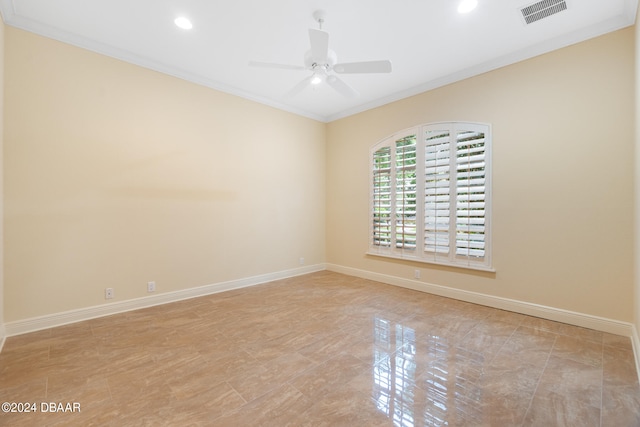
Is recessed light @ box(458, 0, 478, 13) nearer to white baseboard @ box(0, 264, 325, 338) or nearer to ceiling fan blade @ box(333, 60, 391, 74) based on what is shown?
ceiling fan blade @ box(333, 60, 391, 74)

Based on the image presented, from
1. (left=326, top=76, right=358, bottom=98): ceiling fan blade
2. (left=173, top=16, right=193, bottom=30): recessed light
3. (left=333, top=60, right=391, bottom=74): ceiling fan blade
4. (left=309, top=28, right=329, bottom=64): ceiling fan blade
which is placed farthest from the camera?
(left=326, top=76, right=358, bottom=98): ceiling fan blade

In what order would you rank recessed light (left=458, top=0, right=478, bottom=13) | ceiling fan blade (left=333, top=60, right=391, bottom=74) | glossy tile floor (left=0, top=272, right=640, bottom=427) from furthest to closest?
ceiling fan blade (left=333, top=60, right=391, bottom=74)
recessed light (left=458, top=0, right=478, bottom=13)
glossy tile floor (left=0, top=272, right=640, bottom=427)

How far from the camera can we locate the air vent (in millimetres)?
2486

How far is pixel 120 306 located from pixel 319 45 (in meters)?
3.58

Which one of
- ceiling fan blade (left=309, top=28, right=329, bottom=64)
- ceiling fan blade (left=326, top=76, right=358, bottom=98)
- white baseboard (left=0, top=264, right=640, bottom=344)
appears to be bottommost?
white baseboard (left=0, top=264, right=640, bottom=344)

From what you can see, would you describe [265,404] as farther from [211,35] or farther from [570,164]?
[570,164]

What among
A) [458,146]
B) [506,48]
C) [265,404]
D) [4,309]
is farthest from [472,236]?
[4,309]

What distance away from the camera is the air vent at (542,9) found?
8.16ft

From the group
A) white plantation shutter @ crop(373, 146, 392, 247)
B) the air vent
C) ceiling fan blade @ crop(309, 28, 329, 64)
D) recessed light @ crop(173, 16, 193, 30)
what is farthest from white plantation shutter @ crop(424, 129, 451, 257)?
recessed light @ crop(173, 16, 193, 30)

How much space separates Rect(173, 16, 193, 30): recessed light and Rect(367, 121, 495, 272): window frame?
10.3 feet

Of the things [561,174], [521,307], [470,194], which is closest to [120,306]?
[470,194]

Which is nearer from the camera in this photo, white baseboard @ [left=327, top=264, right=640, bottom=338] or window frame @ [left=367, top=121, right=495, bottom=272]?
white baseboard @ [left=327, top=264, right=640, bottom=338]

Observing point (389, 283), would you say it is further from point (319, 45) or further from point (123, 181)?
point (123, 181)

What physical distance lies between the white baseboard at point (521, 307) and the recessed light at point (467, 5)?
3185mm
